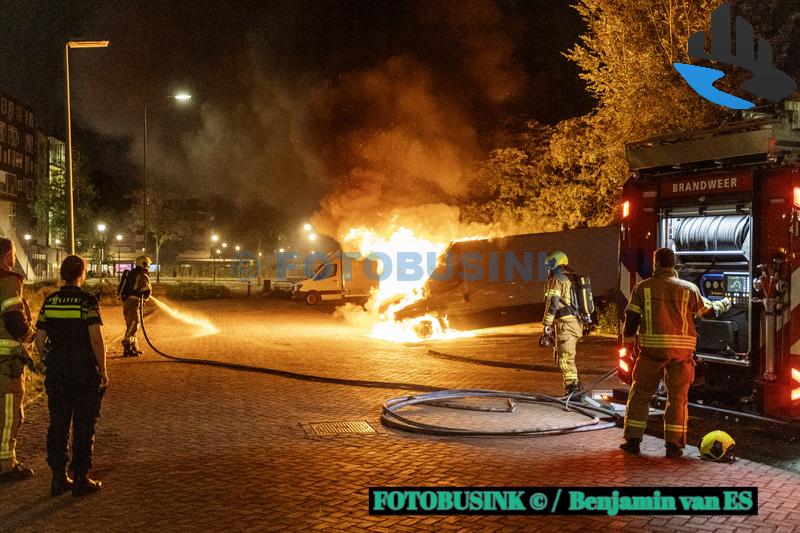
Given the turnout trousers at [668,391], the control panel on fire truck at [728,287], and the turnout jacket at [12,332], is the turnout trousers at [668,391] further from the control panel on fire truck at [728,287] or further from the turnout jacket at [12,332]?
the turnout jacket at [12,332]

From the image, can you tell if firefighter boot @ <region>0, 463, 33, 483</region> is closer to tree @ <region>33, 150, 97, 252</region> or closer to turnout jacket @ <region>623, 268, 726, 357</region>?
turnout jacket @ <region>623, 268, 726, 357</region>

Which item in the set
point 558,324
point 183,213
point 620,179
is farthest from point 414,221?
point 183,213

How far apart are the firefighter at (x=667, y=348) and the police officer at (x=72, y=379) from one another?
15.2 feet

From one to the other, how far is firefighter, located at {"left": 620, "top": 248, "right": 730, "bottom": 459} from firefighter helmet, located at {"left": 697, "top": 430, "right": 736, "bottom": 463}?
204mm

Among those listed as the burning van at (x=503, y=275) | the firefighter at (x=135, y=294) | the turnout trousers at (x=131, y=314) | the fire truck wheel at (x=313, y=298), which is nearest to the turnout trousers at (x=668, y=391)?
the firefighter at (x=135, y=294)

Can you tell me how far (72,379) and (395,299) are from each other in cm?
1311

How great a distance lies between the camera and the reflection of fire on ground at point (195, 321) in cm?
1755

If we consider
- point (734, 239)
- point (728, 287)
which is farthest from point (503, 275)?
point (734, 239)

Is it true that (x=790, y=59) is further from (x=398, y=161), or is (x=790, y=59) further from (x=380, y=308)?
(x=380, y=308)

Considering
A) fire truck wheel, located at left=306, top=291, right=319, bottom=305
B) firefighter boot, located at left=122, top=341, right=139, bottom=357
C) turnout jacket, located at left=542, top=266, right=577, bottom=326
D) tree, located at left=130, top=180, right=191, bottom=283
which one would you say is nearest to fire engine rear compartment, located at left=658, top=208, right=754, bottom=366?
turnout jacket, located at left=542, top=266, right=577, bottom=326

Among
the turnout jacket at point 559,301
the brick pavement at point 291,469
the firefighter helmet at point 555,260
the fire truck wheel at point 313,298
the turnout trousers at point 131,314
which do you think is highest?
the firefighter helmet at point 555,260

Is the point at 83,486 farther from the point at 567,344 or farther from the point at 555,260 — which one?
the point at 555,260

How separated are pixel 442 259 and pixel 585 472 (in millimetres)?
11221

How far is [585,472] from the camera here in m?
5.69
